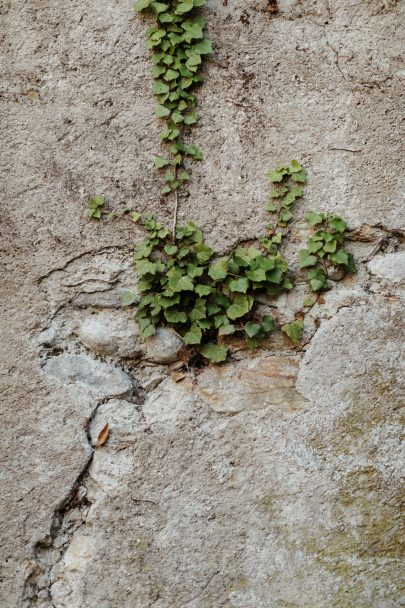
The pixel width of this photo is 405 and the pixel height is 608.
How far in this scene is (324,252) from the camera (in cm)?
210

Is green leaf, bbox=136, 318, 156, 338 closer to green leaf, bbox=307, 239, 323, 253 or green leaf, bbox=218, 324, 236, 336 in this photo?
green leaf, bbox=218, 324, 236, 336

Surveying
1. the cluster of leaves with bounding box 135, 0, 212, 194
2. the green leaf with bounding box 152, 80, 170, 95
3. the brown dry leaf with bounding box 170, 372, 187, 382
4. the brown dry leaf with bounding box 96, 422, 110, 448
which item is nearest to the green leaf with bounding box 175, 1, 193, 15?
the cluster of leaves with bounding box 135, 0, 212, 194

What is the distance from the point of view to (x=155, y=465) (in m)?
2.02

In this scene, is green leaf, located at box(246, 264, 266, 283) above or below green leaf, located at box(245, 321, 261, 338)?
above

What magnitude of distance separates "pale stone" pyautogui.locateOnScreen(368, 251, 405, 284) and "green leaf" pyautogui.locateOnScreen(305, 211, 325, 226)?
0.72 feet

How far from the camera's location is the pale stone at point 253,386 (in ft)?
6.74

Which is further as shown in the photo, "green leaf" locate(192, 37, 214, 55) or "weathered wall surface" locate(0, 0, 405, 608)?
"green leaf" locate(192, 37, 214, 55)

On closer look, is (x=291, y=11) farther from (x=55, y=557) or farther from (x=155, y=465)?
(x=55, y=557)

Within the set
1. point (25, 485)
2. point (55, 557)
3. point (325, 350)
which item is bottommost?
point (55, 557)

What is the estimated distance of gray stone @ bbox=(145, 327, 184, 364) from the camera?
2115 mm

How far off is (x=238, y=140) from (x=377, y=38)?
56cm

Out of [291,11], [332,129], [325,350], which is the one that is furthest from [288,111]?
[325,350]

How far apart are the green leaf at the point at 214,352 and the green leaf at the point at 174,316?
0.12m

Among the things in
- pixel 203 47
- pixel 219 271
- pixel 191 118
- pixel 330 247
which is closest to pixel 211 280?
pixel 219 271
